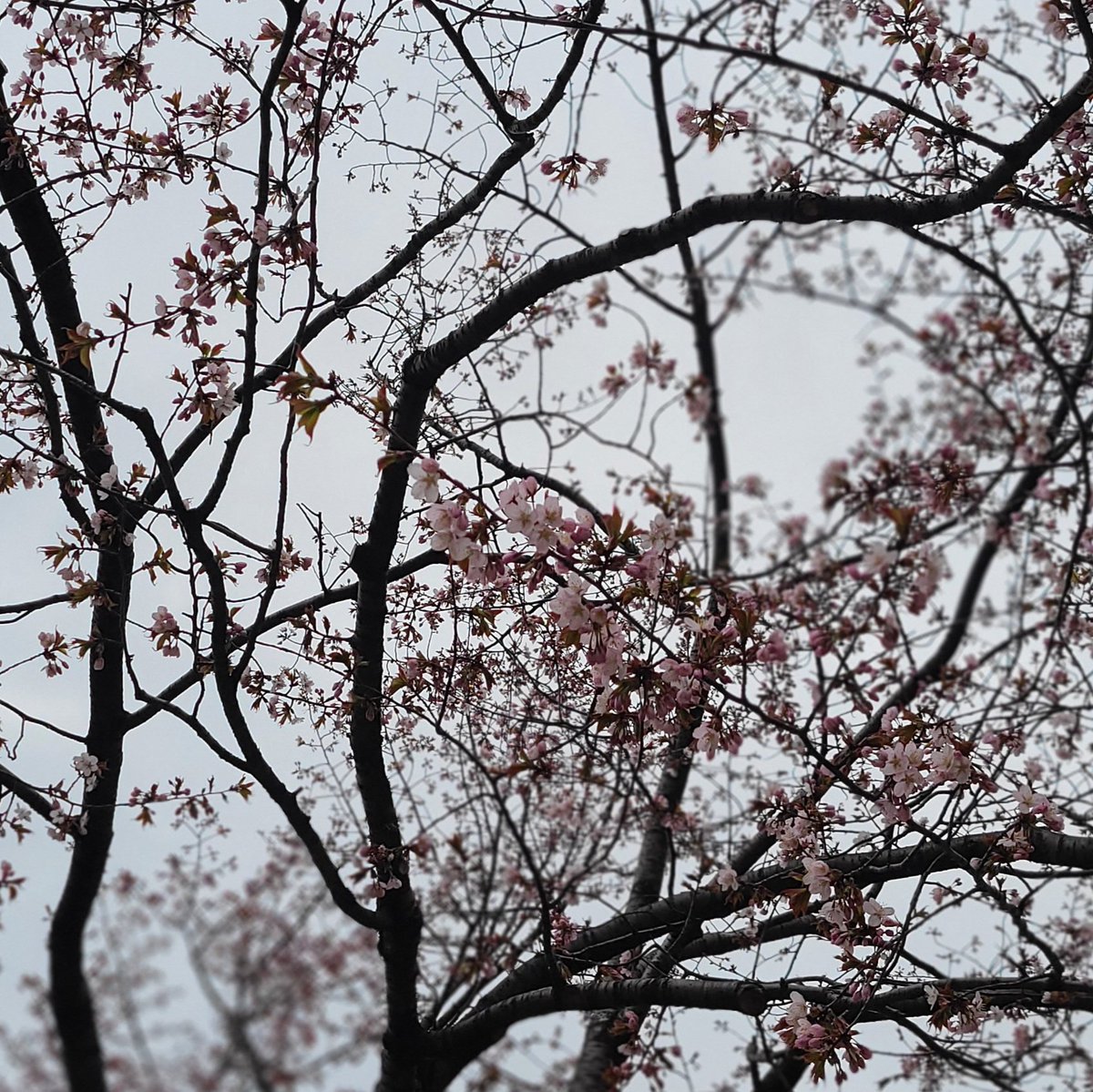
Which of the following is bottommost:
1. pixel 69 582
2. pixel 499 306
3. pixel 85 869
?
pixel 85 869

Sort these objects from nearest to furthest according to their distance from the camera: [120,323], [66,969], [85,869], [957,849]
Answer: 1. [120,323]
2. [957,849]
3. [85,869]
4. [66,969]

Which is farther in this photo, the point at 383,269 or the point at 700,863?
the point at 700,863

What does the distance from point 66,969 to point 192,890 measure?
4.75ft

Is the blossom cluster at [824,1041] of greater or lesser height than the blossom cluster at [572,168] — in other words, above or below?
below

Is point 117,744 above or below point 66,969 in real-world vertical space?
above

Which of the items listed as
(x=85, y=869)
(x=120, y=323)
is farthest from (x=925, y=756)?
(x=85, y=869)

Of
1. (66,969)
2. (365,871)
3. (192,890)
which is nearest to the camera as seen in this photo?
(365,871)

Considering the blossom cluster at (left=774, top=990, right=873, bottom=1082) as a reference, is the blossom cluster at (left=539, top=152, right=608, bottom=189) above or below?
above

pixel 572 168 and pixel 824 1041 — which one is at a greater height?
pixel 572 168

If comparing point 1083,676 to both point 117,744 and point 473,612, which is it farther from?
point 117,744

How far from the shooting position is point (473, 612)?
2.50m

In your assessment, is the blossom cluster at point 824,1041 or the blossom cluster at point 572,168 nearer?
the blossom cluster at point 824,1041

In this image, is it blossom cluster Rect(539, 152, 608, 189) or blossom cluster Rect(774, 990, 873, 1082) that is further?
blossom cluster Rect(539, 152, 608, 189)

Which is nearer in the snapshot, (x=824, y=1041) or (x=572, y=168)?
(x=824, y=1041)
